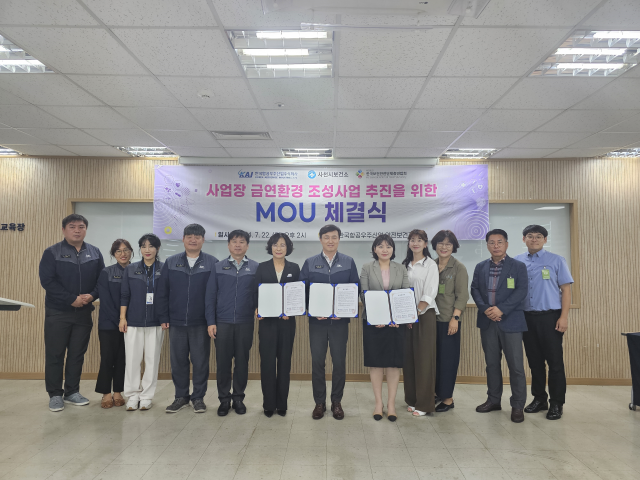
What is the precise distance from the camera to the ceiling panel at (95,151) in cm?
489

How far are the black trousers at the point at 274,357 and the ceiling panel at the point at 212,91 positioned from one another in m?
1.90

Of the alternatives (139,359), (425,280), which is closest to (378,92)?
(425,280)

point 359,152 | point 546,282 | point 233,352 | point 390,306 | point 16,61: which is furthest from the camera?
point 359,152

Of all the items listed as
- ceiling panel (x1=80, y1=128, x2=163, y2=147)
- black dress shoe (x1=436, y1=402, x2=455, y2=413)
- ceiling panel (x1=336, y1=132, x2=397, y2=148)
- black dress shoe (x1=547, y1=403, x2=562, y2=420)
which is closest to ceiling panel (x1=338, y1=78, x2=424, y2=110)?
ceiling panel (x1=336, y1=132, x2=397, y2=148)

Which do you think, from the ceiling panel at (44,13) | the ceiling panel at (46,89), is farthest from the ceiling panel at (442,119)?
the ceiling panel at (46,89)

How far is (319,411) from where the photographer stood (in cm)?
372

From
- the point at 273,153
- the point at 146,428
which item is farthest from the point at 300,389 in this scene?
the point at 273,153

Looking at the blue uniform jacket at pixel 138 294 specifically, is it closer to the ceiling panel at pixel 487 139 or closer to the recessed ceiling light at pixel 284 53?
the recessed ceiling light at pixel 284 53

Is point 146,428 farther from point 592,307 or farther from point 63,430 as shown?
point 592,307

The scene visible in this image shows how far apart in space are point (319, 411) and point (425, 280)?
1511 millimetres

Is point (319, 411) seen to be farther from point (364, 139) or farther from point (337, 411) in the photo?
point (364, 139)

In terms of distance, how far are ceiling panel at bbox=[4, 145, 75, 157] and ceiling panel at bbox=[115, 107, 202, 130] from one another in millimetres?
1622

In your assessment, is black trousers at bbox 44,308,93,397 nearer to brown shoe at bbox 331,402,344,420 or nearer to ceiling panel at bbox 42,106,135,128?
ceiling panel at bbox 42,106,135,128

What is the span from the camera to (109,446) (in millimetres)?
3139
